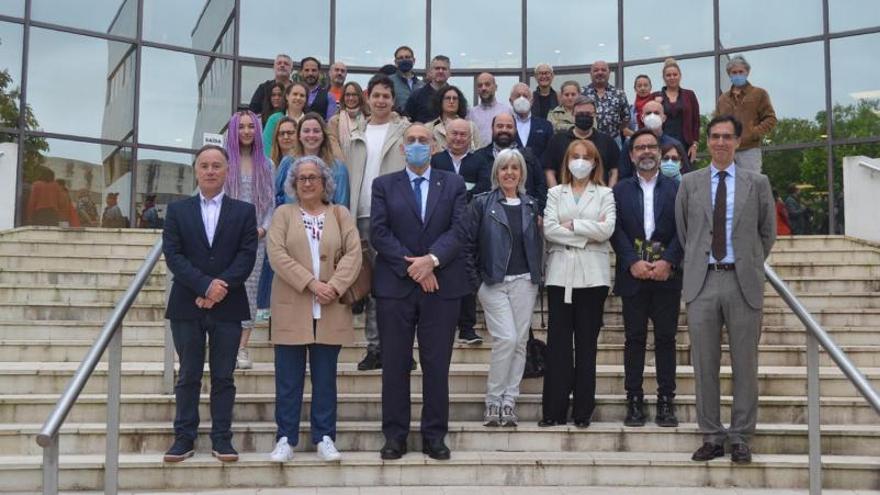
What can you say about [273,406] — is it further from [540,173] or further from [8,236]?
[8,236]

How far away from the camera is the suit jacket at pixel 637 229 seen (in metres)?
5.98

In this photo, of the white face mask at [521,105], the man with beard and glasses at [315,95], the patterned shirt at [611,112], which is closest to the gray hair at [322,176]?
the white face mask at [521,105]

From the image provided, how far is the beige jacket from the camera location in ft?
22.0

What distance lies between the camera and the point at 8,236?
1016 centimetres

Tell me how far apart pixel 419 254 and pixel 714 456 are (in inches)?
85.3

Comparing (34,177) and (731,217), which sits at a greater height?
(34,177)

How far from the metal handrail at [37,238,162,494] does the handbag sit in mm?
1187

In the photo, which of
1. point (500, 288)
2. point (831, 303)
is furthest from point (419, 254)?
point (831, 303)

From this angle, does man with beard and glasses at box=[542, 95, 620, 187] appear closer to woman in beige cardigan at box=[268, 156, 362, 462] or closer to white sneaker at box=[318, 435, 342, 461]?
woman in beige cardigan at box=[268, 156, 362, 462]

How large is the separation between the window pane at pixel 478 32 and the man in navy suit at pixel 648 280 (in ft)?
31.3

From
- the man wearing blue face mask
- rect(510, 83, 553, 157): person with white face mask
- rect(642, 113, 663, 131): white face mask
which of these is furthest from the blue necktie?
the man wearing blue face mask

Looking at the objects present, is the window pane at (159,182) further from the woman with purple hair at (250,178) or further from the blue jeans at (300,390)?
the blue jeans at (300,390)

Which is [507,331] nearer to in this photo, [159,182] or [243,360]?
[243,360]

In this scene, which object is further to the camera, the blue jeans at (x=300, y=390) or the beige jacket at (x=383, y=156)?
the beige jacket at (x=383, y=156)
